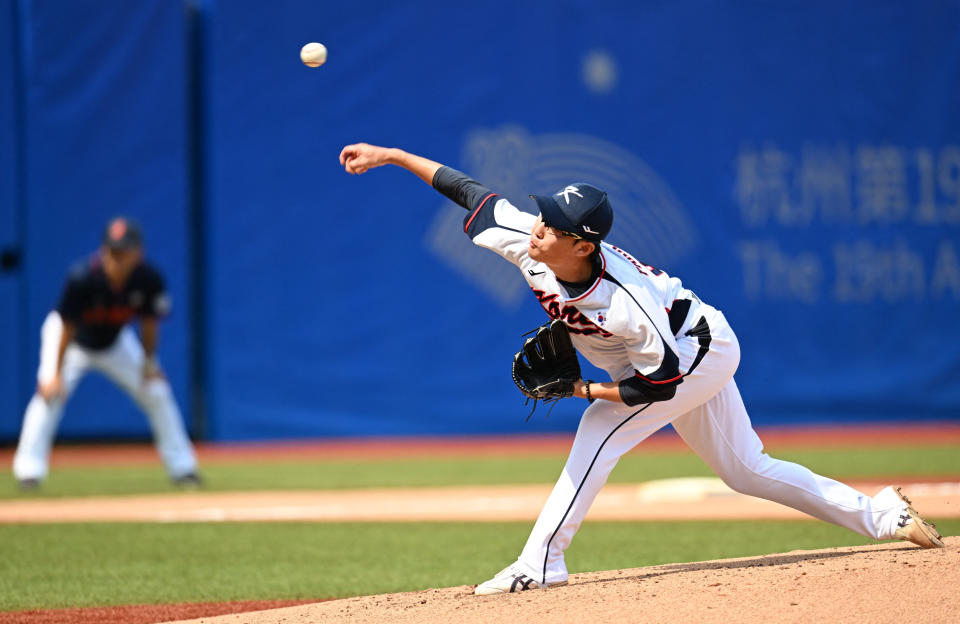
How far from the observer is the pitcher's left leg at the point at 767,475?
173 inches

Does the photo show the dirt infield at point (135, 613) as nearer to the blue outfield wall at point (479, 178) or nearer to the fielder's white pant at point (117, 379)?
the fielder's white pant at point (117, 379)

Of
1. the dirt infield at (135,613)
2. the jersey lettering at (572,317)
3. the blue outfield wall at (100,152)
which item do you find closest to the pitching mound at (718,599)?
the dirt infield at (135,613)

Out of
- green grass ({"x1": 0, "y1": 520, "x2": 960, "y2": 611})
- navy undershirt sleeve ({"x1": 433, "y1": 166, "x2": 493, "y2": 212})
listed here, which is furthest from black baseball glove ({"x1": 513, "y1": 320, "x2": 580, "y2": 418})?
green grass ({"x1": 0, "y1": 520, "x2": 960, "y2": 611})

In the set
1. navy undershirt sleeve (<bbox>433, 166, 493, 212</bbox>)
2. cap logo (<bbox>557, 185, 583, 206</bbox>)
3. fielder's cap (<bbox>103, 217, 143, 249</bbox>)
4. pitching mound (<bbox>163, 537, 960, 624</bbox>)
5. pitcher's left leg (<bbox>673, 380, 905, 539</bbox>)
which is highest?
fielder's cap (<bbox>103, 217, 143, 249</bbox>)

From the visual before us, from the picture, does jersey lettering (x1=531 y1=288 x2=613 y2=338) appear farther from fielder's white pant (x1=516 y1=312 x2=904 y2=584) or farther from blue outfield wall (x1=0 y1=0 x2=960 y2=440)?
blue outfield wall (x1=0 y1=0 x2=960 y2=440)

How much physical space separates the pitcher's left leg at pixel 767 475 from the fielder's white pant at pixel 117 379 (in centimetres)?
534

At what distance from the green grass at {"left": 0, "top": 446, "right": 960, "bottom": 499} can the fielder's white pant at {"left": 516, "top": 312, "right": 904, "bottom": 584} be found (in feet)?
15.1

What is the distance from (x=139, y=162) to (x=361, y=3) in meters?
3.03

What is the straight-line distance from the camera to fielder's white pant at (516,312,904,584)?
4145mm

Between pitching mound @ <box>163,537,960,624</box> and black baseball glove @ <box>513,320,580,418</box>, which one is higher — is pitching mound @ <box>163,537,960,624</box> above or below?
below

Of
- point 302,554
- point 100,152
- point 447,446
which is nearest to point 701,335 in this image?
point 302,554

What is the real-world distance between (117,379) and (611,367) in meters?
5.70

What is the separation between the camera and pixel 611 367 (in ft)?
14.3

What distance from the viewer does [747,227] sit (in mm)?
13570
